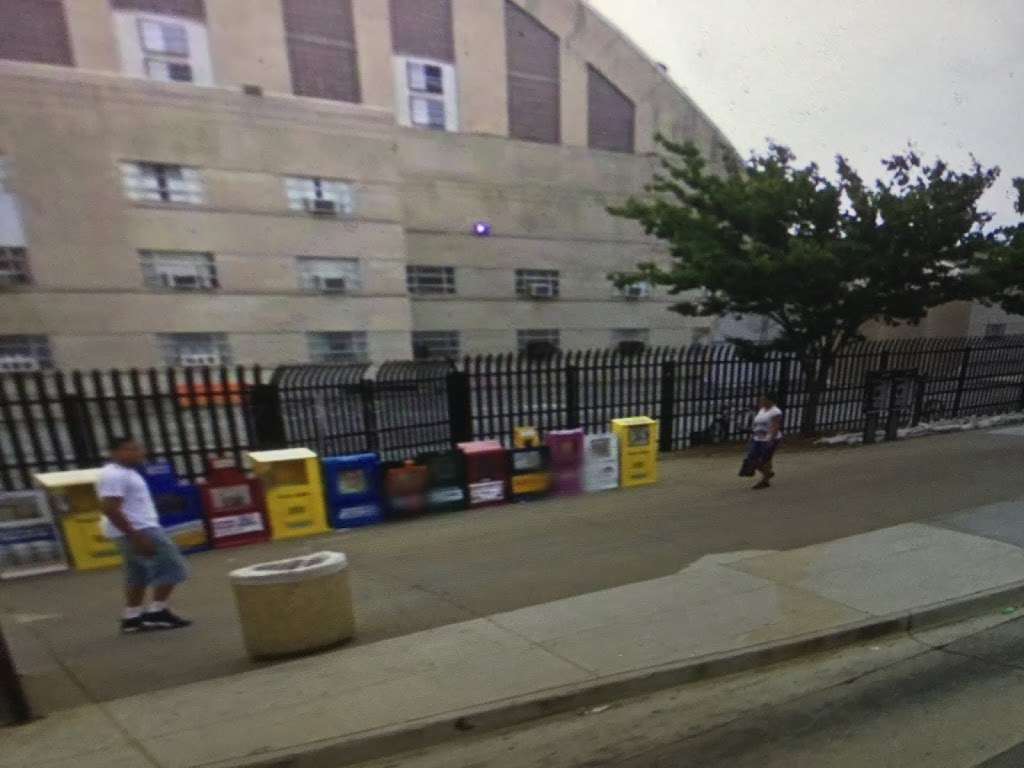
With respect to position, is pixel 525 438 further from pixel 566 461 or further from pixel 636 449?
pixel 636 449

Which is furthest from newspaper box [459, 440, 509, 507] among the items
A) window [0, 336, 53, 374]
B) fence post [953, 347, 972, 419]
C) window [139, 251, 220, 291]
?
window [0, 336, 53, 374]

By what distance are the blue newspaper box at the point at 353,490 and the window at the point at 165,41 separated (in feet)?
63.7

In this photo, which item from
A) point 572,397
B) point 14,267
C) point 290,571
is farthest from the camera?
point 14,267

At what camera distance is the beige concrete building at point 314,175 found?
18938mm

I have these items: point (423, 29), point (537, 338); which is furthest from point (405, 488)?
point (423, 29)

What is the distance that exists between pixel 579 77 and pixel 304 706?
90.2 ft

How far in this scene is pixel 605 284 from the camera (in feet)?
92.0

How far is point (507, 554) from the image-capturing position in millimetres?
5875

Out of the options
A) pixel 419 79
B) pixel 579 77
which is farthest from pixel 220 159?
pixel 579 77

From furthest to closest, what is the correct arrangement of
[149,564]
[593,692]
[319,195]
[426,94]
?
1. [426,94]
2. [319,195]
3. [149,564]
4. [593,692]

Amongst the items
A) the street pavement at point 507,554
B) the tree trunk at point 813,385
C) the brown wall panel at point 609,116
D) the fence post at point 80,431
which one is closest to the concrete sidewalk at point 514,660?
the street pavement at point 507,554

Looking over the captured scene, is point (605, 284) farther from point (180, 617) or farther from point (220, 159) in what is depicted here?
point (180, 617)

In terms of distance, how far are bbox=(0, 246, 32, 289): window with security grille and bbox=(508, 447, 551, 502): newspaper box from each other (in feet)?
A: 65.0

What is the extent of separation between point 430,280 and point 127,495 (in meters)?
21.8
